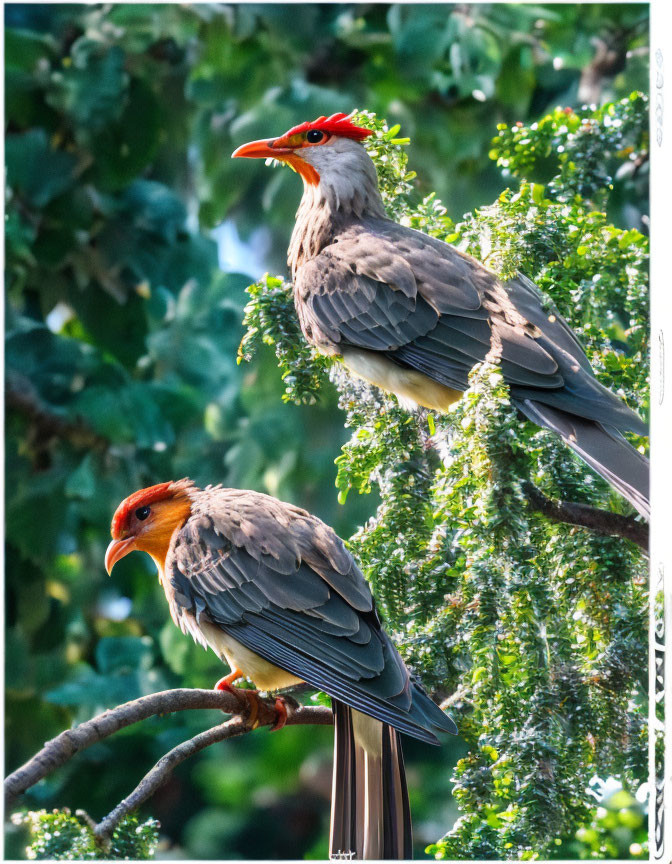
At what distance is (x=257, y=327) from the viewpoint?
4.75 ft

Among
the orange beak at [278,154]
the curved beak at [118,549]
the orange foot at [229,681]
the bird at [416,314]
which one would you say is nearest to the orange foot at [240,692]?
the orange foot at [229,681]

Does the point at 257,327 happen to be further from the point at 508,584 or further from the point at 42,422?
the point at 508,584

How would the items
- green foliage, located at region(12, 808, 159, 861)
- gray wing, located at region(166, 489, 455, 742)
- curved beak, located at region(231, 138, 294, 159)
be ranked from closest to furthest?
1. gray wing, located at region(166, 489, 455, 742)
2. green foliage, located at region(12, 808, 159, 861)
3. curved beak, located at region(231, 138, 294, 159)

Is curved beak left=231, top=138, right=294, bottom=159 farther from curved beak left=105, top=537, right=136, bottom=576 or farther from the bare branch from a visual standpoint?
curved beak left=105, top=537, right=136, bottom=576

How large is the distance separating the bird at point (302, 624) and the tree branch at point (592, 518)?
0.26 meters

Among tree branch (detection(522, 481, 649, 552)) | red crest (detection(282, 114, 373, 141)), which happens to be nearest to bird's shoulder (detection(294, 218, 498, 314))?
red crest (detection(282, 114, 373, 141))

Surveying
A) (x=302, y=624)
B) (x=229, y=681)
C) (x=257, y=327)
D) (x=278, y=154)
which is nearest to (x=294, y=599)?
(x=302, y=624)

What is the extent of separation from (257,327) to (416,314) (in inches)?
9.6

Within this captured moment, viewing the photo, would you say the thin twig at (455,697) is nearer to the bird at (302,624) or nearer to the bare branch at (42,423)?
the bird at (302,624)

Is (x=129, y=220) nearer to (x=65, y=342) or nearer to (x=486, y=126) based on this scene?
(x=65, y=342)

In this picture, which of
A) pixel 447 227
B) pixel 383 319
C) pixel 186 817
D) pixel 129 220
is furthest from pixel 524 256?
pixel 186 817

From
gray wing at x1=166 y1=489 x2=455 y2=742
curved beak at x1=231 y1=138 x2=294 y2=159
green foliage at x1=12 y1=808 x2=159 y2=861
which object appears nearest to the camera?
gray wing at x1=166 y1=489 x2=455 y2=742

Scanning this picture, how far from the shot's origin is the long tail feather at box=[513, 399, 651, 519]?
4.14 feet

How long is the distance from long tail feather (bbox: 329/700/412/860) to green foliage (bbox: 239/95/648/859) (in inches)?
3.0
